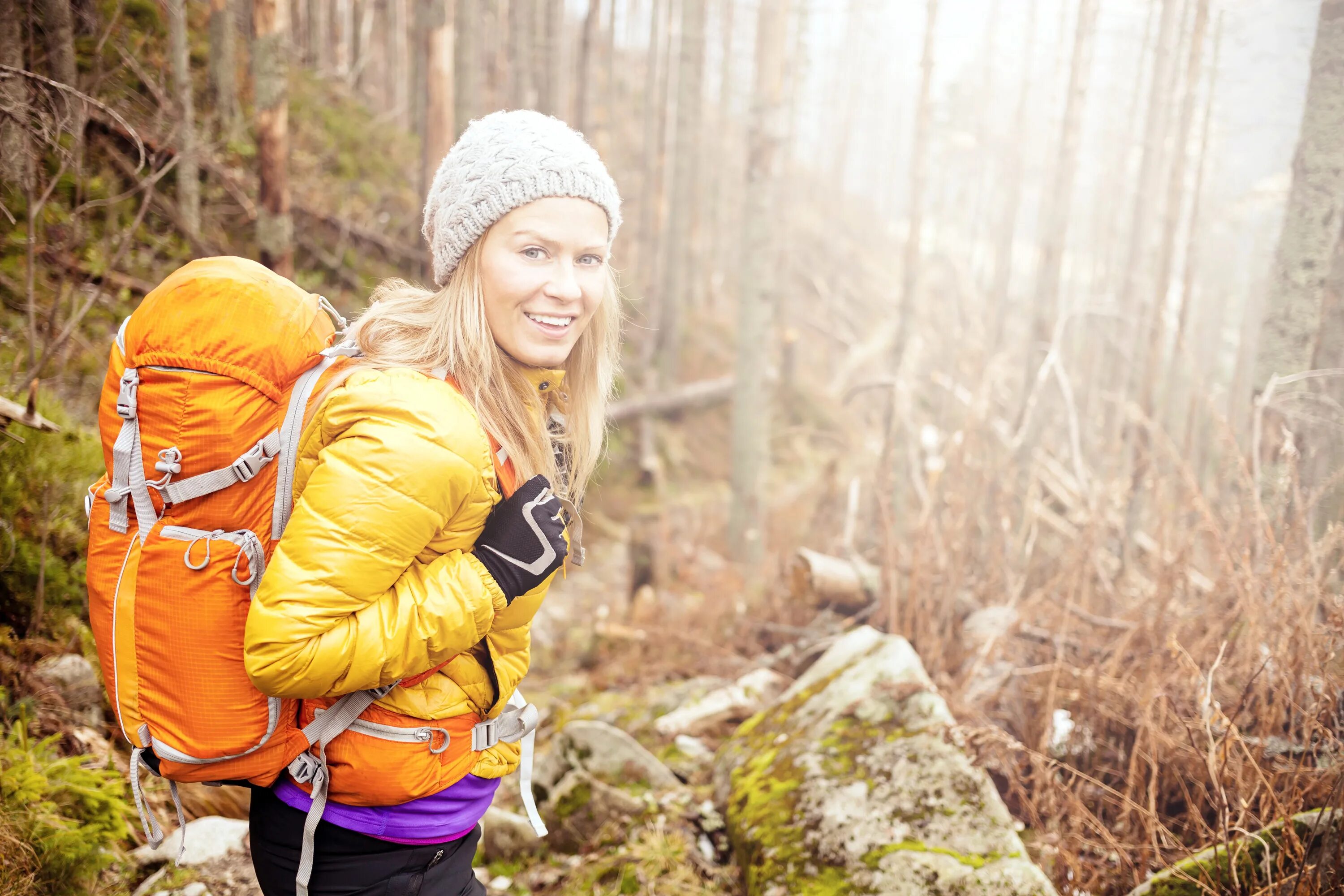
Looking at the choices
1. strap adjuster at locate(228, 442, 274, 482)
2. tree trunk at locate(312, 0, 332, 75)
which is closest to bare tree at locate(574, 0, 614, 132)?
tree trunk at locate(312, 0, 332, 75)

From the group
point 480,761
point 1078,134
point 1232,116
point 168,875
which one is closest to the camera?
point 480,761

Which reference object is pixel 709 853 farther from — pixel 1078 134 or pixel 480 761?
pixel 1078 134

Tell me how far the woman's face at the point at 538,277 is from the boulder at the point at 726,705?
3.08m

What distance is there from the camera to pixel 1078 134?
9648mm

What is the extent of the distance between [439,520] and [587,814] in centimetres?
244

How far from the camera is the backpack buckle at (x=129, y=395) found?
4.79 feet

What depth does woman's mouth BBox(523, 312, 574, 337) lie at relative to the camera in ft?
5.94

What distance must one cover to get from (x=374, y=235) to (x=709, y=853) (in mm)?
8864

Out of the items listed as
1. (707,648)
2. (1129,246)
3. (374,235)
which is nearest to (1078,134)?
(1129,246)

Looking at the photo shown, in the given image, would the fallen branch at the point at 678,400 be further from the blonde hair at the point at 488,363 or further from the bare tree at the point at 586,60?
the blonde hair at the point at 488,363

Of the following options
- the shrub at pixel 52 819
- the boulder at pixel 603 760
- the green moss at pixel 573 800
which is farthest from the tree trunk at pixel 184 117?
the green moss at pixel 573 800

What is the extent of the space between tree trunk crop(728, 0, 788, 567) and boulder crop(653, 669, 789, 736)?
384 centimetres

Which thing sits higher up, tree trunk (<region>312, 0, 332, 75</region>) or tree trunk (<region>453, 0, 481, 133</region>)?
tree trunk (<region>312, 0, 332, 75</region>)

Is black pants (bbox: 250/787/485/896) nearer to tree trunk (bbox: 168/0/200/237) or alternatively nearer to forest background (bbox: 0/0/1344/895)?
forest background (bbox: 0/0/1344/895)
